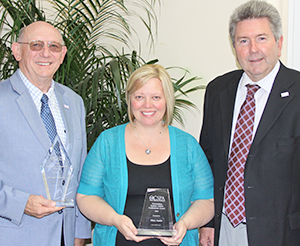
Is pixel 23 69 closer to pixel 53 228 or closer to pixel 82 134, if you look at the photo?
pixel 82 134

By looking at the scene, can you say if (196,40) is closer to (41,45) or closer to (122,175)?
(41,45)

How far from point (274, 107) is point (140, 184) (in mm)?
827

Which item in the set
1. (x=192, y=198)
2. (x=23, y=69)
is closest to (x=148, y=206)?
(x=192, y=198)

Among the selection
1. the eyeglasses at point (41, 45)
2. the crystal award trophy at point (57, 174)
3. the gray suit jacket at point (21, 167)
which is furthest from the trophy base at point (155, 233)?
the eyeglasses at point (41, 45)

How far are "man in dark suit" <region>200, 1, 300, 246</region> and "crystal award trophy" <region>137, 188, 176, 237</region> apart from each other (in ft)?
1.43

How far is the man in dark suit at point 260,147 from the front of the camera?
1.71 metres

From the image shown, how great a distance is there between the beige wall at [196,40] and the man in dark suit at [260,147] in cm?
106

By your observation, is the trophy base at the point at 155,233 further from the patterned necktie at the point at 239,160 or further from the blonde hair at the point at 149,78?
the blonde hair at the point at 149,78

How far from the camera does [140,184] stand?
1.80 metres

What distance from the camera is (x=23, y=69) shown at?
74.0 inches

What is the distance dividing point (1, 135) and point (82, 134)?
1.66 ft

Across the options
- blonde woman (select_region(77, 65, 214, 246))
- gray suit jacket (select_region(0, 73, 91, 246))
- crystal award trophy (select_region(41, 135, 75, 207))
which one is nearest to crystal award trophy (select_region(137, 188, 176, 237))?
blonde woman (select_region(77, 65, 214, 246))

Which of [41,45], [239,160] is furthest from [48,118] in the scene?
[239,160]

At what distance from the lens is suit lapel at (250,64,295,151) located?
1.73m
